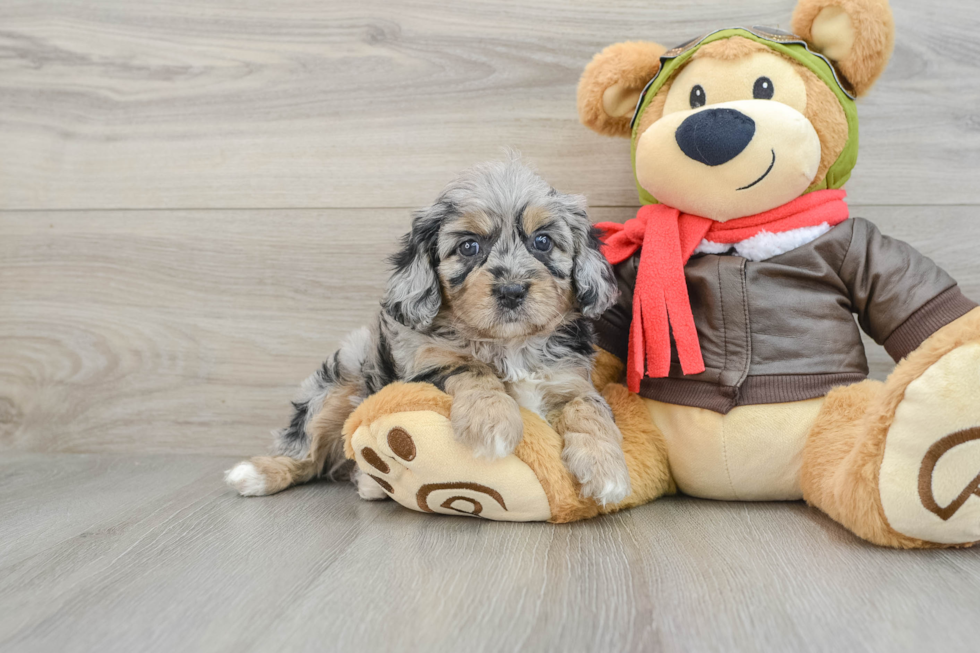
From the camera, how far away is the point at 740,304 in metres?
1.73

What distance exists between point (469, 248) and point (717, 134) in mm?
637

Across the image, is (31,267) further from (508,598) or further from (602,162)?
(508,598)

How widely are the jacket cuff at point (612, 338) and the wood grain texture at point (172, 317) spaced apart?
0.82 meters

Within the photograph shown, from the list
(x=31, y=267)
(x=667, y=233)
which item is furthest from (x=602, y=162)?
(x=31, y=267)

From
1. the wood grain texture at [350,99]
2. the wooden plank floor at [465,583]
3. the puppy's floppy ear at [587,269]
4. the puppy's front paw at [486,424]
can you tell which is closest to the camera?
the wooden plank floor at [465,583]

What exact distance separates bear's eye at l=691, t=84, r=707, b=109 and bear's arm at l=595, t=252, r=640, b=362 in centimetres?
42

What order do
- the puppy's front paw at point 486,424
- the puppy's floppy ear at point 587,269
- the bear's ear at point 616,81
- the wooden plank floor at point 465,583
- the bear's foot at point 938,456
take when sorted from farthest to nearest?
the bear's ear at point 616,81
the puppy's floppy ear at point 587,269
the puppy's front paw at point 486,424
the bear's foot at point 938,456
the wooden plank floor at point 465,583

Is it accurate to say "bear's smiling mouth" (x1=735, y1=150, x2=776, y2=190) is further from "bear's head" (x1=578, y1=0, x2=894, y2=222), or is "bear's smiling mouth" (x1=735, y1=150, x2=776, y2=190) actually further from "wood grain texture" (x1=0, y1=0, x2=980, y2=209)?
"wood grain texture" (x1=0, y1=0, x2=980, y2=209)

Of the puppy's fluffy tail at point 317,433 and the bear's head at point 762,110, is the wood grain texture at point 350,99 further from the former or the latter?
the puppy's fluffy tail at point 317,433

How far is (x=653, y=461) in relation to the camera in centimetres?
179

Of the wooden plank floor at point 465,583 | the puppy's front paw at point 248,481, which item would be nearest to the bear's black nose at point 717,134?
the wooden plank floor at point 465,583

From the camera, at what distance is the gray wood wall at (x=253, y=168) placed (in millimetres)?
2215

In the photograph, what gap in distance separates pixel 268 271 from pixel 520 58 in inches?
44.2

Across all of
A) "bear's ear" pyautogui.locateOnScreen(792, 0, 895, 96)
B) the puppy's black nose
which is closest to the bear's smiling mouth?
"bear's ear" pyautogui.locateOnScreen(792, 0, 895, 96)
